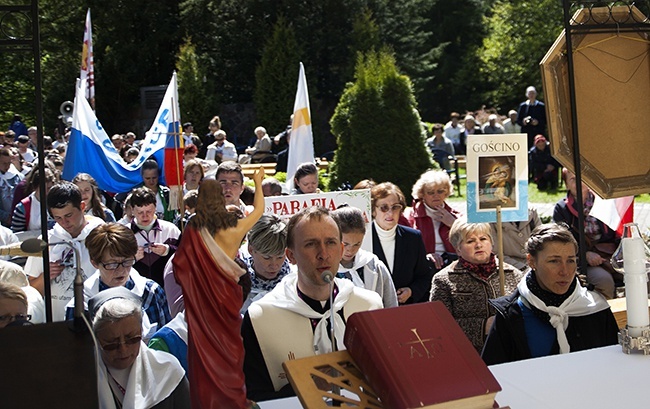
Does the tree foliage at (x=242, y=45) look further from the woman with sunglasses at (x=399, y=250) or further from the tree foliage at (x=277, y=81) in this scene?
the woman with sunglasses at (x=399, y=250)

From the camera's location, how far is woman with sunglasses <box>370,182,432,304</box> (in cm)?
551

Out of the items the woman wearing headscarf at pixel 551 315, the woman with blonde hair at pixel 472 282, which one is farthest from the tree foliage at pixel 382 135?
the woman wearing headscarf at pixel 551 315

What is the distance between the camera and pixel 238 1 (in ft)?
99.3

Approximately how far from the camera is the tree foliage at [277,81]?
1038 inches

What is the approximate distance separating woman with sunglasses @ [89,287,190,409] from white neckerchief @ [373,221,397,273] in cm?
287

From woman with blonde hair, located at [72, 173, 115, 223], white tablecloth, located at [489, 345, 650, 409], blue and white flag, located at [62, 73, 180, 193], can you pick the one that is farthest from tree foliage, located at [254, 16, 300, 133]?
white tablecloth, located at [489, 345, 650, 409]

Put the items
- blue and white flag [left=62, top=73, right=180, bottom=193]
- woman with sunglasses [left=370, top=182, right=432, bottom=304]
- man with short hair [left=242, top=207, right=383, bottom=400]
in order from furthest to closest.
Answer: blue and white flag [left=62, top=73, right=180, bottom=193] → woman with sunglasses [left=370, top=182, right=432, bottom=304] → man with short hair [left=242, top=207, right=383, bottom=400]

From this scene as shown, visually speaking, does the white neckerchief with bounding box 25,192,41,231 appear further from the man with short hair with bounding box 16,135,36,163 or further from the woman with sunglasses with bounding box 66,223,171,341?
the man with short hair with bounding box 16,135,36,163

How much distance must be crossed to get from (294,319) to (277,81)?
2393 centimetres

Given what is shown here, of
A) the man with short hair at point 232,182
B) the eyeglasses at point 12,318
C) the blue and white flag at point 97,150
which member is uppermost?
the blue and white flag at point 97,150

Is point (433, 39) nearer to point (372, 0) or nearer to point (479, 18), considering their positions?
point (479, 18)

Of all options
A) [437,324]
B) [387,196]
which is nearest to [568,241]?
[437,324]

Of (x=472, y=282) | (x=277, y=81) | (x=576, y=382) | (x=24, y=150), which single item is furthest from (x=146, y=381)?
(x=277, y=81)

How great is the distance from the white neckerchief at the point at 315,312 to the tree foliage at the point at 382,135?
9475mm
